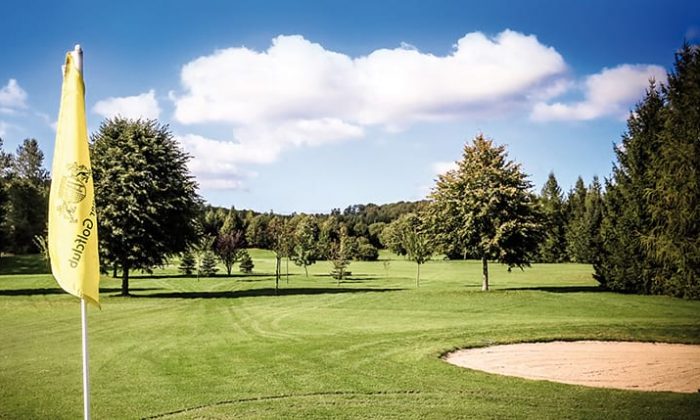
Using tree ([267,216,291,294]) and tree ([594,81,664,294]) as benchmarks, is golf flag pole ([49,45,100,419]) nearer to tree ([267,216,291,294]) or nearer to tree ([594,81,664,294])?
tree ([267,216,291,294])

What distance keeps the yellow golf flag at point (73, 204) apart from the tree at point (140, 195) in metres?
26.2

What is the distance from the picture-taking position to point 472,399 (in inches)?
440

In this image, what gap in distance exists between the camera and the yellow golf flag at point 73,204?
306 inches

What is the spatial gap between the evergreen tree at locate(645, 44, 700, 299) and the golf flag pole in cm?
2897

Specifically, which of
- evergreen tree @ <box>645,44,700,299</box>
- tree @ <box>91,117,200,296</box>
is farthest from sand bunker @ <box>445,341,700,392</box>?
tree @ <box>91,117,200,296</box>

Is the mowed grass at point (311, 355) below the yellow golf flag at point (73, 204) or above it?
below

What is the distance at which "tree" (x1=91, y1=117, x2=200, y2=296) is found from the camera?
3312 cm

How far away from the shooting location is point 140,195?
111 feet

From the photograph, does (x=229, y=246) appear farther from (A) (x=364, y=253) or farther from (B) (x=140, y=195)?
(A) (x=364, y=253)

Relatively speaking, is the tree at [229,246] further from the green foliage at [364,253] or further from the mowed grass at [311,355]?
the green foliage at [364,253]

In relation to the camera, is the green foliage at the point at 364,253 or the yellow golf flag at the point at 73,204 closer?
the yellow golf flag at the point at 73,204

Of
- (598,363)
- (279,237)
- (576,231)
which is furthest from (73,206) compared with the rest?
(576,231)

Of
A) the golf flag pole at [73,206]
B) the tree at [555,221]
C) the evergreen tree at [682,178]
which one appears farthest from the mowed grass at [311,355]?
the tree at [555,221]

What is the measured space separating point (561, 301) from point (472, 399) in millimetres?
22331
